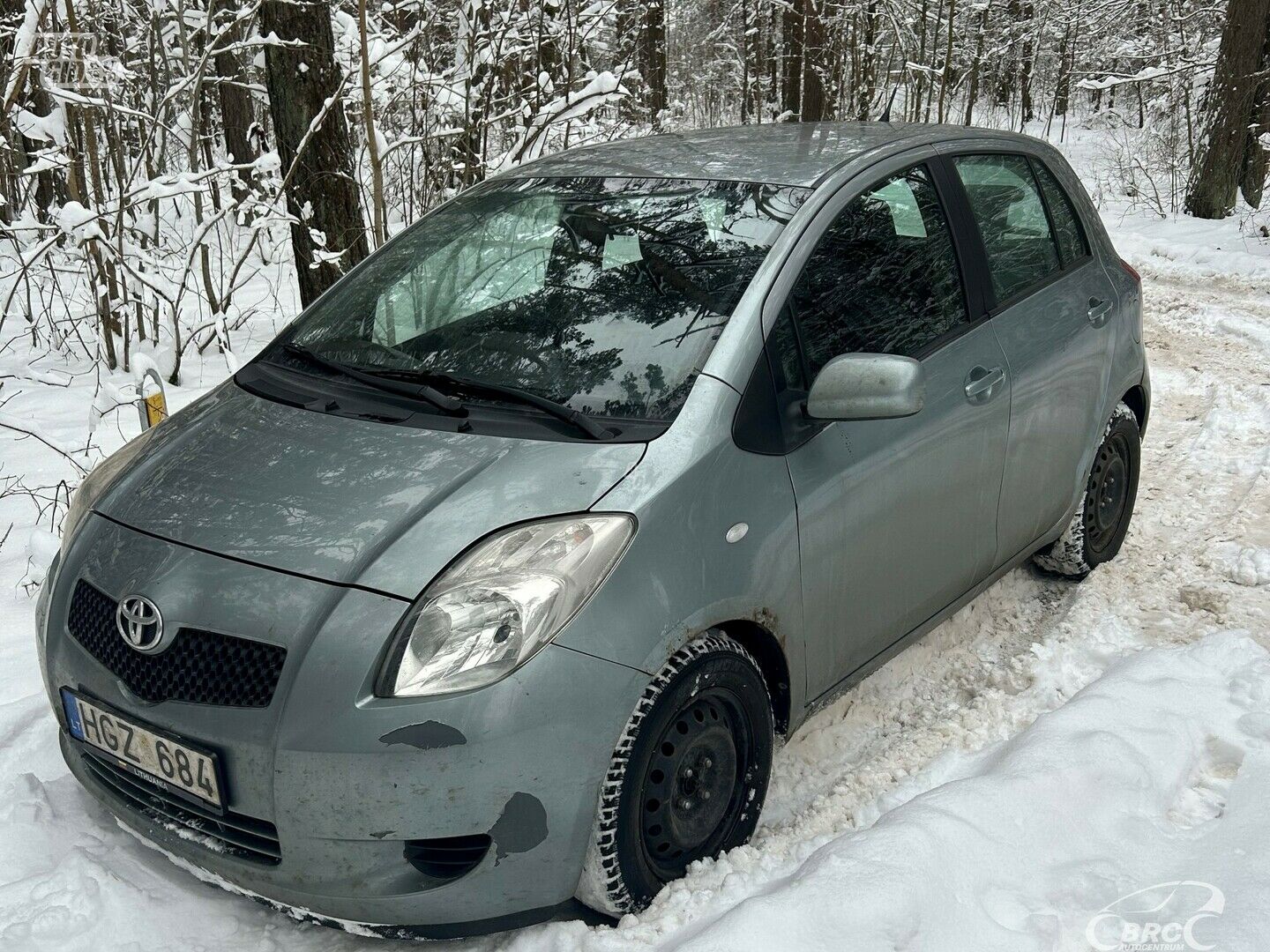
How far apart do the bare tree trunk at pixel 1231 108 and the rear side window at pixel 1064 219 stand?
1015cm

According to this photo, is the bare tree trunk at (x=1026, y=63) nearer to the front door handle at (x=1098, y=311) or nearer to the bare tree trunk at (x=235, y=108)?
the bare tree trunk at (x=235, y=108)

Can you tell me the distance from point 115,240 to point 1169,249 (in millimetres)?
10102

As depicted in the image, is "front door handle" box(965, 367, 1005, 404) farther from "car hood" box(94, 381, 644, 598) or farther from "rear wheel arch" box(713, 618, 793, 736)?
"car hood" box(94, 381, 644, 598)

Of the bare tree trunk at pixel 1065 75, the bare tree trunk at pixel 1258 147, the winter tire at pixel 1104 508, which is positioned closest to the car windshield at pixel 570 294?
the winter tire at pixel 1104 508

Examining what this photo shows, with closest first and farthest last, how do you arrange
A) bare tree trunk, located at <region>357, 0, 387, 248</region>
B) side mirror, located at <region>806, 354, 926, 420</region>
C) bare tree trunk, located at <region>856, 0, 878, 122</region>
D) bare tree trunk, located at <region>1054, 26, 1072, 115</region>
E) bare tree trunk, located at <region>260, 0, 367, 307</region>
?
side mirror, located at <region>806, 354, 926, 420</region> < bare tree trunk, located at <region>357, 0, 387, 248</region> < bare tree trunk, located at <region>260, 0, 367, 307</region> < bare tree trunk, located at <region>856, 0, 878, 122</region> < bare tree trunk, located at <region>1054, 26, 1072, 115</region>

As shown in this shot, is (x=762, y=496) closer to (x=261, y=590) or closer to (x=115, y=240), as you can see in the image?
(x=261, y=590)

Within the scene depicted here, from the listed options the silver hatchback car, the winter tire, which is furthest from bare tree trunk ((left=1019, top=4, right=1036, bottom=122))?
the silver hatchback car

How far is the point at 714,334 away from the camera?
2641 millimetres

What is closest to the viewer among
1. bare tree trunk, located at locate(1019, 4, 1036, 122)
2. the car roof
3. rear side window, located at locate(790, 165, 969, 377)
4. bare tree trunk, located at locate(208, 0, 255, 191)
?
rear side window, located at locate(790, 165, 969, 377)

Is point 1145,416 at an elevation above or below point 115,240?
below

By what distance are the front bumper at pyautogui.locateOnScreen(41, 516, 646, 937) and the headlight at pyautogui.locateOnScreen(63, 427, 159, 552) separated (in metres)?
0.58

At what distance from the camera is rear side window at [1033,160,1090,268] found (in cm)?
393

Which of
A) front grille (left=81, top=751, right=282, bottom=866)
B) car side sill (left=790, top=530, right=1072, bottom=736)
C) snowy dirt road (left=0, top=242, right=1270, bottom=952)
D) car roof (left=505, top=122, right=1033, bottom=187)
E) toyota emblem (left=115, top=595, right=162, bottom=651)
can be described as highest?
car roof (left=505, top=122, right=1033, bottom=187)

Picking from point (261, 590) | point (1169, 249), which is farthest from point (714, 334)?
point (1169, 249)
